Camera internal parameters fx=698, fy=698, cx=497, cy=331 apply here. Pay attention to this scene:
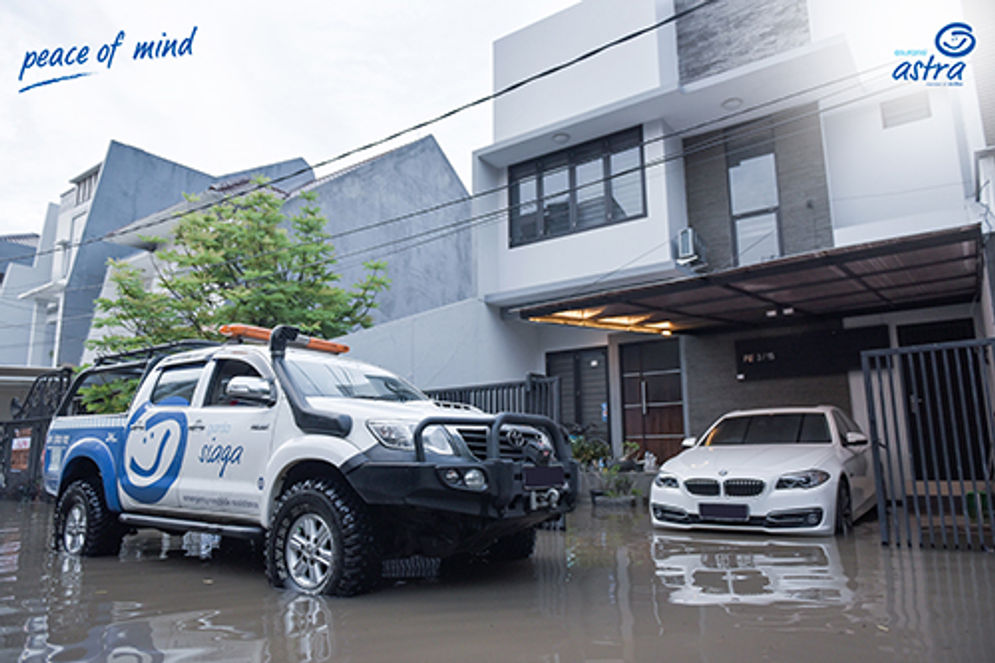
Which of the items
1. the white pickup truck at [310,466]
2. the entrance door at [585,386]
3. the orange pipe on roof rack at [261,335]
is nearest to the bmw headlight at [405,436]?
the white pickup truck at [310,466]

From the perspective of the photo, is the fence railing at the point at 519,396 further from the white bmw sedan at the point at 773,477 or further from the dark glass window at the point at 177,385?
the dark glass window at the point at 177,385

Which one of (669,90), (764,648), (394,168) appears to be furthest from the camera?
(394,168)

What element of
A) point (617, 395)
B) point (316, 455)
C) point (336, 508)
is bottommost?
point (336, 508)

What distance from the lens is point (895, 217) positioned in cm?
1121

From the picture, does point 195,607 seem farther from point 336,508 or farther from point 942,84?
point 942,84

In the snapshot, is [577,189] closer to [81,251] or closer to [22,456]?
[22,456]

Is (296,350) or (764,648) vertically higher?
(296,350)

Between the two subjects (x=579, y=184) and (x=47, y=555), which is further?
(x=579, y=184)

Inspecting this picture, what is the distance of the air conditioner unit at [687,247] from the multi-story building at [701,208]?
0.04m

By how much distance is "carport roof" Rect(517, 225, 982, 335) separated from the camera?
771cm

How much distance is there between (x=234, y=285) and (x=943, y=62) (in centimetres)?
1271

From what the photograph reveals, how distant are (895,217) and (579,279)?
5.24 m

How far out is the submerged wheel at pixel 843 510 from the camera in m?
7.09

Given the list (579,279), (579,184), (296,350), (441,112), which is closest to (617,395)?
(579,279)
